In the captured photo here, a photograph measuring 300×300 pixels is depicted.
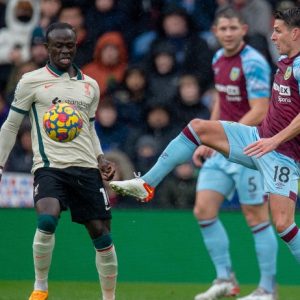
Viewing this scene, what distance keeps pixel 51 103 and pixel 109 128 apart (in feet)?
10.0

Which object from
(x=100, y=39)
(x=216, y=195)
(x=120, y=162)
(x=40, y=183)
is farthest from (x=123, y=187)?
(x=100, y=39)

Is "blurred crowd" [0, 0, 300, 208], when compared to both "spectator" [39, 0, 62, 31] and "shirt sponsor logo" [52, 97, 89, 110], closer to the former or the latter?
"spectator" [39, 0, 62, 31]

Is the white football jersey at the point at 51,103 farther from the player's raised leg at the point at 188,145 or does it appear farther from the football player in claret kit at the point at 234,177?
the football player in claret kit at the point at 234,177

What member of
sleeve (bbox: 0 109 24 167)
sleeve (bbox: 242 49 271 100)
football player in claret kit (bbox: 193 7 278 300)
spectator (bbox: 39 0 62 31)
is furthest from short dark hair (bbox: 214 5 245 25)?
spectator (bbox: 39 0 62 31)

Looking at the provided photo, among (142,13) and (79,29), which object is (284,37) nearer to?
(142,13)

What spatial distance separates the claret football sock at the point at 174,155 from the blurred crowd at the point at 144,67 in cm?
293

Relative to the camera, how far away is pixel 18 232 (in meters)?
10.7

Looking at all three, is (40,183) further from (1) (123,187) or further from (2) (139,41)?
(2) (139,41)

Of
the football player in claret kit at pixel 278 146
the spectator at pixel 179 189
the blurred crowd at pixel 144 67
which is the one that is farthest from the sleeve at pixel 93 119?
the spectator at pixel 179 189

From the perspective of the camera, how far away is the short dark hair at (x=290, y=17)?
24.6 feet

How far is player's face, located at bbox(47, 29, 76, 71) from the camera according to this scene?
7820mm

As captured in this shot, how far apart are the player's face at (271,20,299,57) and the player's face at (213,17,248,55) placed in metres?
1.80

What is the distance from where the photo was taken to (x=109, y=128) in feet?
35.6

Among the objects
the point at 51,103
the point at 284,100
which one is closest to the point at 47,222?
the point at 51,103
